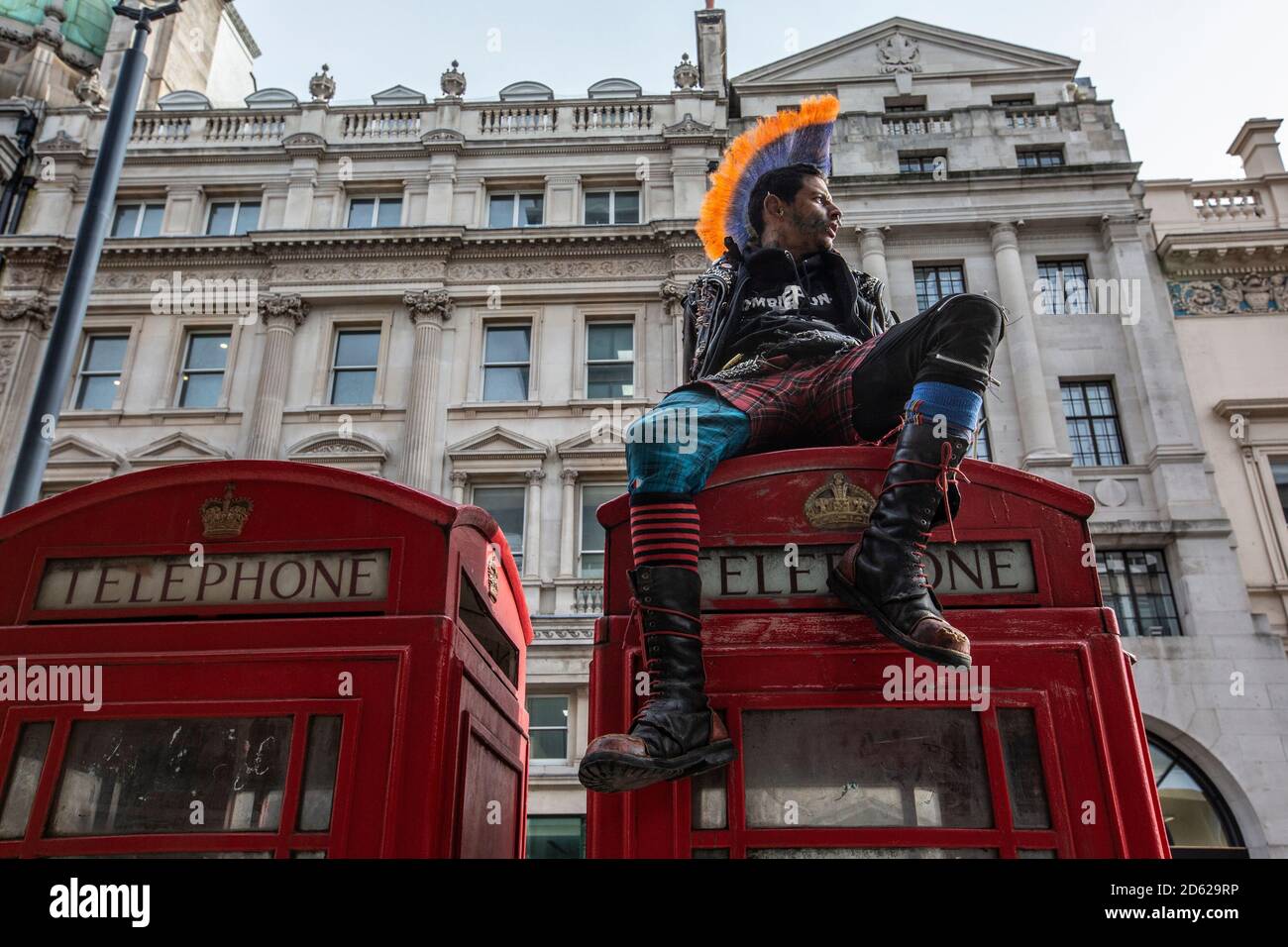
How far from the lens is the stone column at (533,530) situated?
61.0 ft

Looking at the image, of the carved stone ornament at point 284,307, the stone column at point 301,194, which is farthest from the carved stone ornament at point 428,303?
the stone column at point 301,194

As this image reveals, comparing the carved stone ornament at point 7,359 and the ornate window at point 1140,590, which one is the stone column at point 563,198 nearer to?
the carved stone ornament at point 7,359

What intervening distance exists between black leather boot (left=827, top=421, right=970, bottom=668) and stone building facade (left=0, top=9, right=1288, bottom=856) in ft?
50.0

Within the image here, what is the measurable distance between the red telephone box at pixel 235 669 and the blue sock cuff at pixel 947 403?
1.52 m

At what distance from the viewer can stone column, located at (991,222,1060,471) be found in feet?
62.0

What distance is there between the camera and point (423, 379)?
20.3 metres

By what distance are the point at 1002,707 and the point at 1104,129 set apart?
23553 millimetres

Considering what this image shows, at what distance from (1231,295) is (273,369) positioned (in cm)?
2157

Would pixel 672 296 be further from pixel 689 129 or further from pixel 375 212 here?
pixel 375 212

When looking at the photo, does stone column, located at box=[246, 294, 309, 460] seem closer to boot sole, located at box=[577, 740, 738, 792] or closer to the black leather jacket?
the black leather jacket

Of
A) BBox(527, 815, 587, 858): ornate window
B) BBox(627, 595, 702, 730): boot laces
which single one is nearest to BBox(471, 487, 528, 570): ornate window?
BBox(527, 815, 587, 858): ornate window

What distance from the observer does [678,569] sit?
271 centimetres
